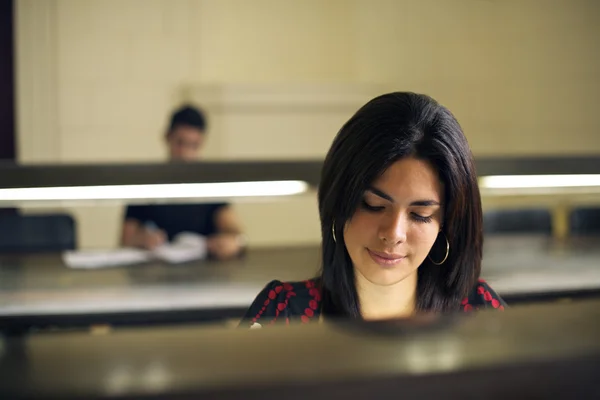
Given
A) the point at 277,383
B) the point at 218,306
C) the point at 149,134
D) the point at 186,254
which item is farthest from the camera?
the point at 149,134

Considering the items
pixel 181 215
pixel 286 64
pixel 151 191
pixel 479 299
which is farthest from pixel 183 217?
pixel 479 299

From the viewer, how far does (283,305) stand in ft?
3.96

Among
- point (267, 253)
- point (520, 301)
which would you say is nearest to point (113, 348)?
point (520, 301)

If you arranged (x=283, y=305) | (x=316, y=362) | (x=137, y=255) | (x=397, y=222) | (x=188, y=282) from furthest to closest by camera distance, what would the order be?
(x=137, y=255) < (x=188, y=282) < (x=283, y=305) < (x=397, y=222) < (x=316, y=362)

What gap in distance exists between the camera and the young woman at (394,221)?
3.61 ft

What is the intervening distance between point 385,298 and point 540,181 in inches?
36.2

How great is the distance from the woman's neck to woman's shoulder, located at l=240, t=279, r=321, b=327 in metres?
0.09

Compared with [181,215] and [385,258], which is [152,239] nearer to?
[181,215]

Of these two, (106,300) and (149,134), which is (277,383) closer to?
(106,300)

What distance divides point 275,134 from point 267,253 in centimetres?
218

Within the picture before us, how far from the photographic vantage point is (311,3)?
5184mm

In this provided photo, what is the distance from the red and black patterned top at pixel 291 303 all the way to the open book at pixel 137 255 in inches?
61.6

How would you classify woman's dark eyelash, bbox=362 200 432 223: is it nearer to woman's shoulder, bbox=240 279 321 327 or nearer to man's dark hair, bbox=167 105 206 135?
woman's shoulder, bbox=240 279 321 327

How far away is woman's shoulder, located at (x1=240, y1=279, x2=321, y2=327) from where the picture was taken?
47.3 inches
